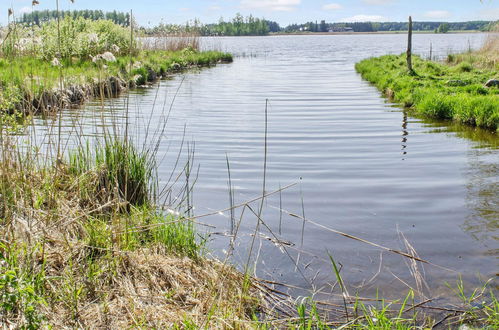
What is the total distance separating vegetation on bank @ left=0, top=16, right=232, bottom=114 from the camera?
32.4 ft

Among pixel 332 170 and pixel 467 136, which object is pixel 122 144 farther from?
pixel 467 136

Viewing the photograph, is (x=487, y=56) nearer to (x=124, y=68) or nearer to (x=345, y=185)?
(x=124, y=68)

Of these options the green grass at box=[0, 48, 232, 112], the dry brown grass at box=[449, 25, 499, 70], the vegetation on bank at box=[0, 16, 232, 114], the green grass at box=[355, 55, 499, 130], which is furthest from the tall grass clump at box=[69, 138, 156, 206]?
the dry brown grass at box=[449, 25, 499, 70]

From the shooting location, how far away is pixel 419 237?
20.2 ft

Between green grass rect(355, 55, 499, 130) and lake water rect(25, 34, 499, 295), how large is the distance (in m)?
0.53

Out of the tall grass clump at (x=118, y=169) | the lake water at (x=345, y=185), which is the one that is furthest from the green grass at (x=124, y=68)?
the tall grass clump at (x=118, y=169)

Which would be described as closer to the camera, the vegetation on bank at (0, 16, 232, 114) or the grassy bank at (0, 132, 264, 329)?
the grassy bank at (0, 132, 264, 329)

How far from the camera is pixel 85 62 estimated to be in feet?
47.6

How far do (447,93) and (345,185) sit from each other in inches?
354

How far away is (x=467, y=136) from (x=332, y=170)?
15.4ft

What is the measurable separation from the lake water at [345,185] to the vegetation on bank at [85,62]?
1.17 m

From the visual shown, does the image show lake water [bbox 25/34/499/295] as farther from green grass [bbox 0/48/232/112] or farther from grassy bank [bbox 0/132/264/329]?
green grass [bbox 0/48/232/112]

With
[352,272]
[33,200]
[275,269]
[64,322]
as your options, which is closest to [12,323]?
[64,322]

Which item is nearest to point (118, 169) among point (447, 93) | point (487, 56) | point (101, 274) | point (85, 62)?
point (101, 274)
